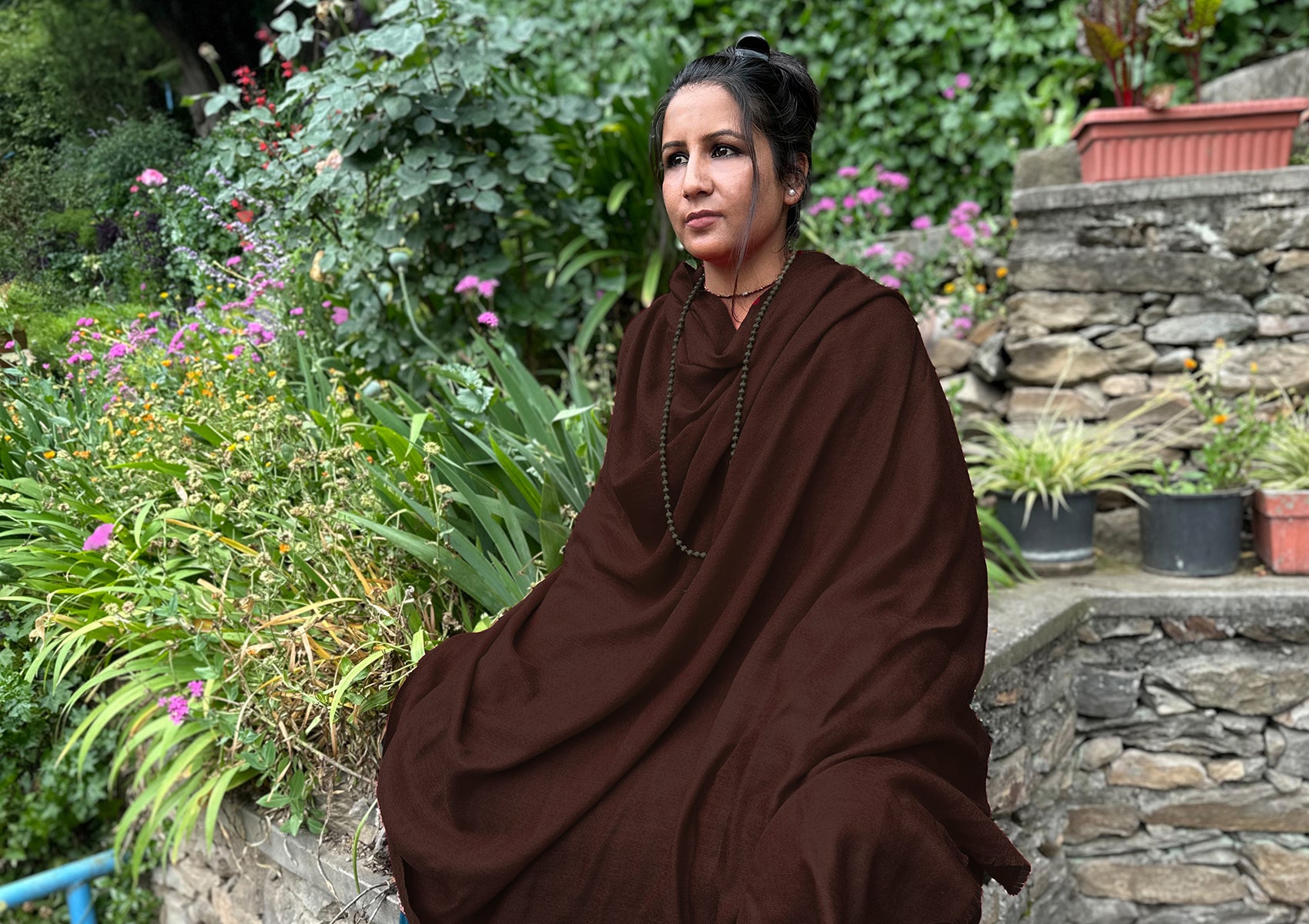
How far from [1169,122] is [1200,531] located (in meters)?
1.63

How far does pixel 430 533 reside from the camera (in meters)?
2.57

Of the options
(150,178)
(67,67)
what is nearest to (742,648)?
(150,178)

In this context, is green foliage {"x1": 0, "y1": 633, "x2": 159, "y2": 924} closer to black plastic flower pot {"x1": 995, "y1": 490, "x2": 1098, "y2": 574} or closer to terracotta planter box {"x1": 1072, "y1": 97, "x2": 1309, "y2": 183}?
black plastic flower pot {"x1": 995, "y1": 490, "x2": 1098, "y2": 574}

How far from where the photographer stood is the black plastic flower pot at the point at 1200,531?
11.7ft

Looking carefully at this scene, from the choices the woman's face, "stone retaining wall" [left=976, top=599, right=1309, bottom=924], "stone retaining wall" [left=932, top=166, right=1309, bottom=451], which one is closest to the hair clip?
the woman's face

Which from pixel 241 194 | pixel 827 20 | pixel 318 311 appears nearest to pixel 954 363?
pixel 827 20

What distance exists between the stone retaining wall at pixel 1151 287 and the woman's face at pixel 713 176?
275 cm

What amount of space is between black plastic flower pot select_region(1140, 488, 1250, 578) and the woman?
7.43 feet

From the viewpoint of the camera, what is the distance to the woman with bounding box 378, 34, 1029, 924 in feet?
4.80

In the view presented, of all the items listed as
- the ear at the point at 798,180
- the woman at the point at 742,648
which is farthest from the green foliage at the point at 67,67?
the ear at the point at 798,180

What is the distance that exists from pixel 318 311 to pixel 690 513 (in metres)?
2.27

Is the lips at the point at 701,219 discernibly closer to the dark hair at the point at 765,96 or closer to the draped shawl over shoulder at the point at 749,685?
the dark hair at the point at 765,96

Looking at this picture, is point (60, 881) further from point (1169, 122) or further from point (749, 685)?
point (1169, 122)

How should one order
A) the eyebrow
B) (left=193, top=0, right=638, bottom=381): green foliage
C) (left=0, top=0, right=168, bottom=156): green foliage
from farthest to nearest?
(left=193, top=0, right=638, bottom=381): green foliage
(left=0, top=0, right=168, bottom=156): green foliage
the eyebrow
